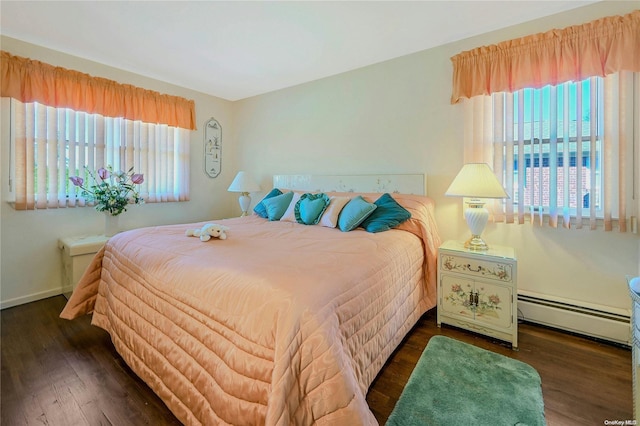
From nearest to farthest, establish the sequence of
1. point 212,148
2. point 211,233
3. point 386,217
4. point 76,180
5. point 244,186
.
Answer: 1. point 211,233
2. point 386,217
3. point 76,180
4. point 244,186
5. point 212,148

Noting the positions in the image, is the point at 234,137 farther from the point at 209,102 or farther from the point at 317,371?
the point at 317,371

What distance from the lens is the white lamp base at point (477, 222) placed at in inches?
82.9

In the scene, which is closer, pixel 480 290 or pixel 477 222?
pixel 480 290

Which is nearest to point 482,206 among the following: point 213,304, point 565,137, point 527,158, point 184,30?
point 527,158

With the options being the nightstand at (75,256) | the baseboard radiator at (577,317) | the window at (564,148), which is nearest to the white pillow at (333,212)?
the window at (564,148)

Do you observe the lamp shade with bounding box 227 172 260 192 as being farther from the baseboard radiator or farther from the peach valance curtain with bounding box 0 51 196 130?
the baseboard radiator

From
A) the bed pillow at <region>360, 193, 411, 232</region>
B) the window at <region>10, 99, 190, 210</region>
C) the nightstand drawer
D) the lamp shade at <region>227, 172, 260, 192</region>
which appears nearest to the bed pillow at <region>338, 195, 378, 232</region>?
the bed pillow at <region>360, 193, 411, 232</region>

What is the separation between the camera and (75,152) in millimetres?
2830

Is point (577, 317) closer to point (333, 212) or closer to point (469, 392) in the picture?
point (469, 392)

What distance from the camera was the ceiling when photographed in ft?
6.72

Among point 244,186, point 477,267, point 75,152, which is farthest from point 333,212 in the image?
point 75,152

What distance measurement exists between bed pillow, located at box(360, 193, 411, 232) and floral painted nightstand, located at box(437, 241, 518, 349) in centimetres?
39

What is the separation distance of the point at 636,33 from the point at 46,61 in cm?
471

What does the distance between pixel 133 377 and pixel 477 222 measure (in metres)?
2.49
